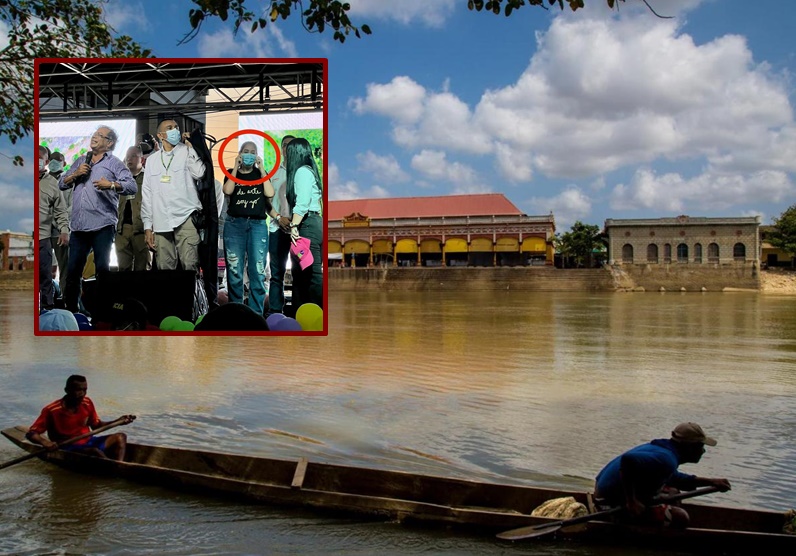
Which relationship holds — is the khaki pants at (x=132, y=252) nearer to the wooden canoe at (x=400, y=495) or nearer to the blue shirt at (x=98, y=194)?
the blue shirt at (x=98, y=194)

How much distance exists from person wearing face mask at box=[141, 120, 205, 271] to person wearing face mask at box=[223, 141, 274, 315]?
1.04 feet

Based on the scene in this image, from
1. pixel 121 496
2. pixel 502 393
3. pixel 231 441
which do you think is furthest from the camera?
pixel 502 393

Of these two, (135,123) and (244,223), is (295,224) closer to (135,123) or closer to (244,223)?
(244,223)

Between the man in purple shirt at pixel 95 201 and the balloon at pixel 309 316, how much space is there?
6.12 ft

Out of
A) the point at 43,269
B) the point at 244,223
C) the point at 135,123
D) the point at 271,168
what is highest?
the point at 135,123

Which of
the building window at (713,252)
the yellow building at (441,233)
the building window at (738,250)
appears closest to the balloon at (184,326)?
the yellow building at (441,233)

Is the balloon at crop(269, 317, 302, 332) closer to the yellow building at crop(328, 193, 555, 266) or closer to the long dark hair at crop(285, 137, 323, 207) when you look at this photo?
the long dark hair at crop(285, 137, 323, 207)

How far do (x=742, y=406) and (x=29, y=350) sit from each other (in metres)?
13.8

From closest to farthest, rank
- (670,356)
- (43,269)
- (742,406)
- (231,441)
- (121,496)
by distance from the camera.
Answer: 1. (121,496)
2. (43,269)
3. (231,441)
4. (742,406)
5. (670,356)

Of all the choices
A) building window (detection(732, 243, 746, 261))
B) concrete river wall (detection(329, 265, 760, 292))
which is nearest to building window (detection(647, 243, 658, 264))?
concrete river wall (detection(329, 265, 760, 292))

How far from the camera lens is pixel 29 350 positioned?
15758mm

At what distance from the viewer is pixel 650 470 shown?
473 cm

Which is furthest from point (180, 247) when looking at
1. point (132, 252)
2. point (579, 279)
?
point (579, 279)

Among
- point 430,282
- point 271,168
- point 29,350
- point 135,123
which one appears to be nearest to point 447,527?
point 271,168
